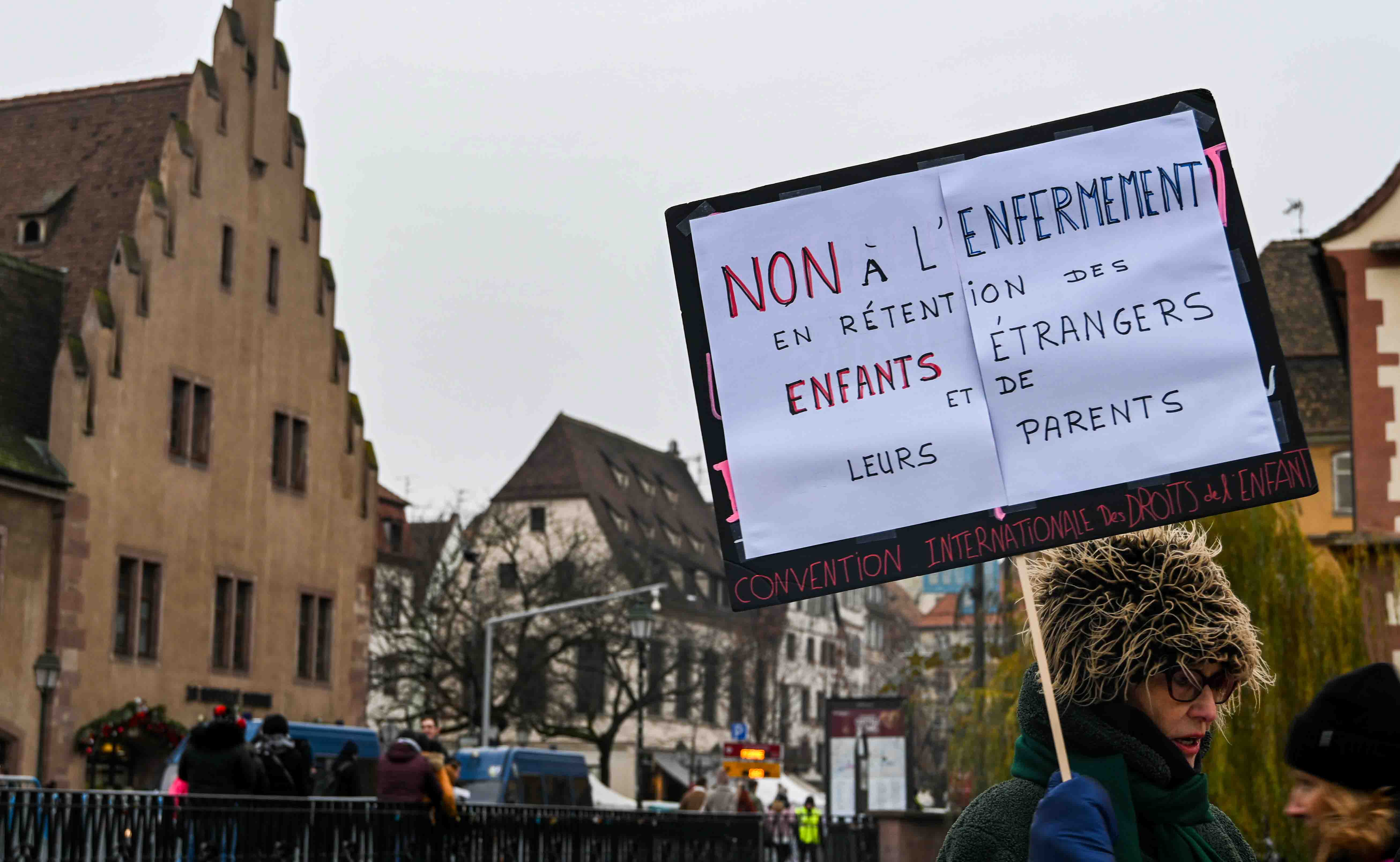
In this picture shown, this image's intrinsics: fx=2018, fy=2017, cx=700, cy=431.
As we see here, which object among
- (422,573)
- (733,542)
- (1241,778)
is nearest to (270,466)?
(422,573)

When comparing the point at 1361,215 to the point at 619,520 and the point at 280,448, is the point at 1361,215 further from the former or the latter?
the point at 619,520

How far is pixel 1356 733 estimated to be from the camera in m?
3.50

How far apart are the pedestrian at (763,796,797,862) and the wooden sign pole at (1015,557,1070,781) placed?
67.6 ft

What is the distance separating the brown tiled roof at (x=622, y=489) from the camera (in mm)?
85875

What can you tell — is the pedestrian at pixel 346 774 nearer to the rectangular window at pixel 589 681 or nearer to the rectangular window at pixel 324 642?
the rectangular window at pixel 324 642

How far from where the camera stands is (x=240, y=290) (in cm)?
4259

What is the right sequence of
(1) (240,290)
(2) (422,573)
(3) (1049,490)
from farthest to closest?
(2) (422,573) → (1) (240,290) → (3) (1049,490)

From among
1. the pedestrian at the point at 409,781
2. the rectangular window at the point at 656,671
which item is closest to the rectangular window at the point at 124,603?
the pedestrian at the point at 409,781

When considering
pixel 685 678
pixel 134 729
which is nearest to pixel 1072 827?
pixel 134 729

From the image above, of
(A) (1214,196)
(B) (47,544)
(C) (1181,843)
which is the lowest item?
(C) (1181,843)

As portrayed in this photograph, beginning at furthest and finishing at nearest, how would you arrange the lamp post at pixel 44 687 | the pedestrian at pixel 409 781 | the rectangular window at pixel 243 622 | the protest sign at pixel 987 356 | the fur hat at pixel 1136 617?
the rectangular window at pixel 243 622 < the lamp post at pixel 44 687 < the pedestrian at pixel 409 781 < the protest sign at pixel 987 356 < the fur hat at pixel 1136 617

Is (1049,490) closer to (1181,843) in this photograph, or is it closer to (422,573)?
(1181,843)

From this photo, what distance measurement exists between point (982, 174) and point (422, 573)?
61.3 m

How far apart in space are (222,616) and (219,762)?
87.4 ft
